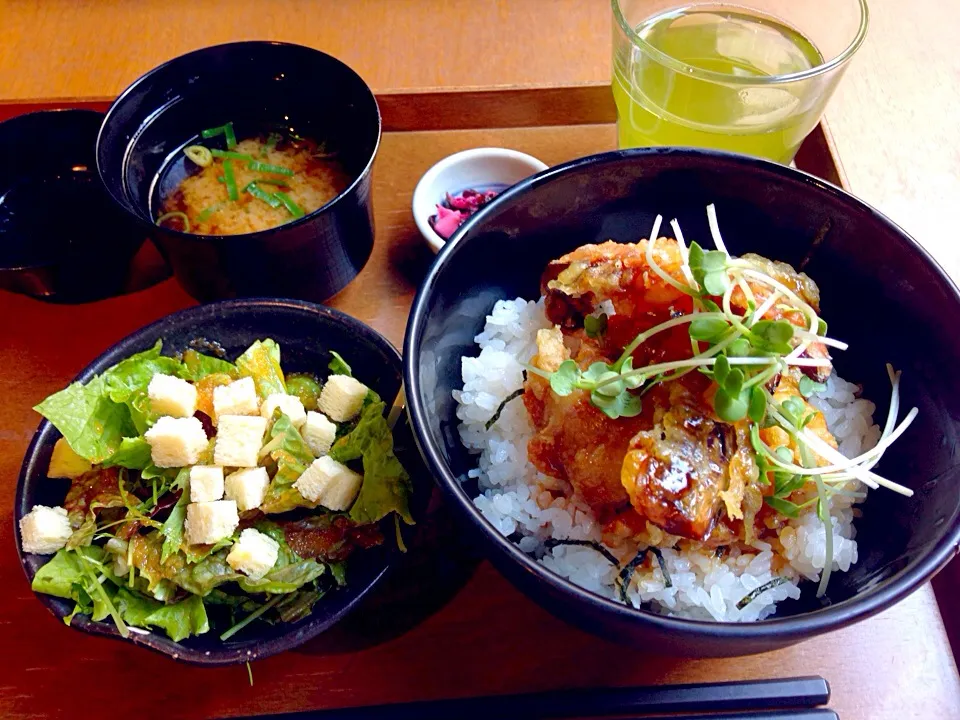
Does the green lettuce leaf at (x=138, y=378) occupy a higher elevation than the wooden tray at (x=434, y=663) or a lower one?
higher

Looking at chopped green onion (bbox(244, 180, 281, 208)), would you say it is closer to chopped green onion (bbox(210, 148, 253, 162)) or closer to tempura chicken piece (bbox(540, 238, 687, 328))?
chopped green onion (bbox(210, 148, 253, 162))

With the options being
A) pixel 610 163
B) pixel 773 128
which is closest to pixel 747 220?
pixel 610 163

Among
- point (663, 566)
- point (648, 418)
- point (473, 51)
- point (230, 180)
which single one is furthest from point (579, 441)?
point (473, 51)

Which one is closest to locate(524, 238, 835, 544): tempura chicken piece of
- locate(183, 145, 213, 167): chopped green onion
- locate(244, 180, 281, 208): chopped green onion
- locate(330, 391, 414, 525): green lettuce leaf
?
locate(330, 391, 414, 525): green lettuce leaf

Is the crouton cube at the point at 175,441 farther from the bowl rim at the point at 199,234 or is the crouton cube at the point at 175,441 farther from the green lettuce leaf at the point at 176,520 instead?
the bowl rim at the point at 199,234

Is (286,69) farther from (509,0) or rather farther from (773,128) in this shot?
(773,128)

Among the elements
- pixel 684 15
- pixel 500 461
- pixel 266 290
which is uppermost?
pixel 684 15

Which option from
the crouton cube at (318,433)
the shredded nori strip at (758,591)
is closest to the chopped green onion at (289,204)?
the crouton cube at (318,433)
